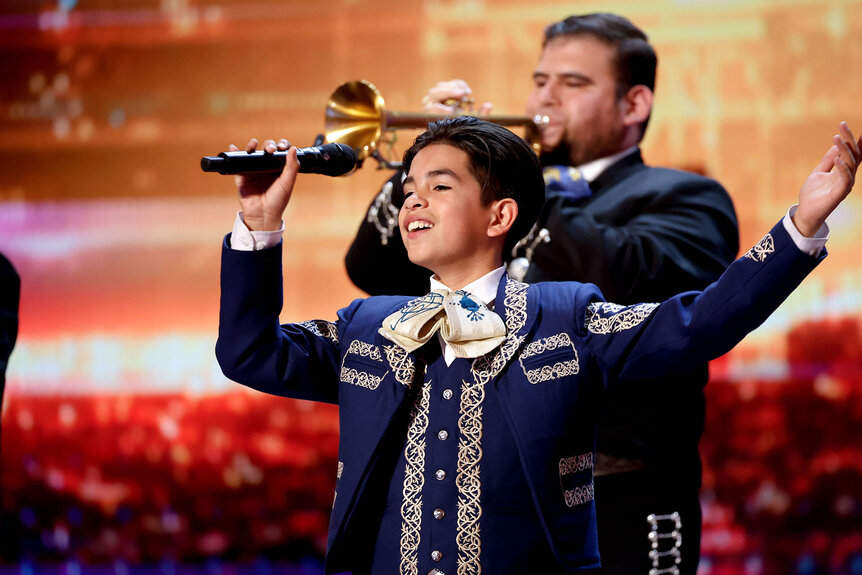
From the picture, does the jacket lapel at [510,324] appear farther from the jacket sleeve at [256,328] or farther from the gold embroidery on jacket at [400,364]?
the jacket sleeve at [256,328]

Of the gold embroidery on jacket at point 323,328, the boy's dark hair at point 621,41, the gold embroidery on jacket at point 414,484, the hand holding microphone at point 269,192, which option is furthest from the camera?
the boy's dark hair at point 621,41

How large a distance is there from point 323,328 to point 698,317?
61 centimetres

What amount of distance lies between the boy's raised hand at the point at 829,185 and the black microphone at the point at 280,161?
2.25ft

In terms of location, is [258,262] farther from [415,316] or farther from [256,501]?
[256,501]

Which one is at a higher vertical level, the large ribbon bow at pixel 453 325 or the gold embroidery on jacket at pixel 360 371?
the large ribbon bow at pixel 453 325

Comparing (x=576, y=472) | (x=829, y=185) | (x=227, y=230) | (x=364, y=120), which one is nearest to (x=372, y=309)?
(x=576, y=472)

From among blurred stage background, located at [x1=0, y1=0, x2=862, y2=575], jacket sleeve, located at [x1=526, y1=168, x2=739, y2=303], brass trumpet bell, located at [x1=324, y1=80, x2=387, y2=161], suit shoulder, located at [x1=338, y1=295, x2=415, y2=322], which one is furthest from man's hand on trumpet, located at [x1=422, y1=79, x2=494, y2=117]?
blurred stage background, located at [x1=0, y1=0, x2=862, y2=575]

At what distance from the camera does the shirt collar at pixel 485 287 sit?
157 cm

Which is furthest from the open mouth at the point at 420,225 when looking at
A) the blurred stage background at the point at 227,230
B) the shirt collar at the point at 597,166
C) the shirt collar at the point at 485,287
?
the blurred stage background at the point at 227,230

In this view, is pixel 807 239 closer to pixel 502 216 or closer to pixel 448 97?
pixel 502 216

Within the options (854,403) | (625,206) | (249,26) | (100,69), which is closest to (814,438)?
(854,403)

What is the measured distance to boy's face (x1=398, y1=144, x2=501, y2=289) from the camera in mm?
1543

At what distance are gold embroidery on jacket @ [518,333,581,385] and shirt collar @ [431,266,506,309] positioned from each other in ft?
0.36

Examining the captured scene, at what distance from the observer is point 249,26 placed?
3572 mm
